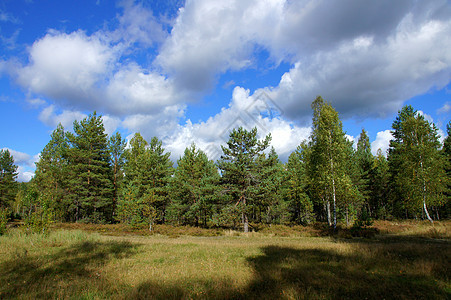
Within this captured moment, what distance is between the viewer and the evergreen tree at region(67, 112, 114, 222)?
33375 millimetres

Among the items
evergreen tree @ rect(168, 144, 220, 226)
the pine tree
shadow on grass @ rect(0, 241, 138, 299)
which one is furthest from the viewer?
the pine tree

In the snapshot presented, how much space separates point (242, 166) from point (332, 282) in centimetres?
1865

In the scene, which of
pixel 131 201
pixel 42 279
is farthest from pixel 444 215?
pixel 42 279

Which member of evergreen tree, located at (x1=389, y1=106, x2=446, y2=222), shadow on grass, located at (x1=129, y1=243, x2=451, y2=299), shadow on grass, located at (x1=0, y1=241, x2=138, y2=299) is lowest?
shadow on grass, located at (x1=0, y1=241, x2=138, y2=299)

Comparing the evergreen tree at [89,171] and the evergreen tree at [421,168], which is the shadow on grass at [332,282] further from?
the evergreen tree at [89,171]

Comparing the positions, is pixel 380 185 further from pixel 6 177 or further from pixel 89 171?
pixel 6 177

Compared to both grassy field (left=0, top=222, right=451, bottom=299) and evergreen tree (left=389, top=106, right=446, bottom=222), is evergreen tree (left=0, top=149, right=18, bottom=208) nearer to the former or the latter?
grassy field (left=0, top=222, right=451, bottom=299)

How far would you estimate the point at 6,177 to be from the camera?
49062 millimetres

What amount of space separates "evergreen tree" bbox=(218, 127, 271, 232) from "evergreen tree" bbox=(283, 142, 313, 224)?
350 inches

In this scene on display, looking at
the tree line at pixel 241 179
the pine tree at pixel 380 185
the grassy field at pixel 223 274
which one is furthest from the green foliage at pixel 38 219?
the pine tree at pixel 380 185

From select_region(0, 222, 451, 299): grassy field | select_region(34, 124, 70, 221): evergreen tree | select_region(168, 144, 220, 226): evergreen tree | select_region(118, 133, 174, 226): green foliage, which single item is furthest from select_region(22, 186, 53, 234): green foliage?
select_region(34, 124, 70, 221): evergreen tree

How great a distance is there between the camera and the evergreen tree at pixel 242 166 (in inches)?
998

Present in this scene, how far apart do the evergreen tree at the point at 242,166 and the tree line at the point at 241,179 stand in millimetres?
117

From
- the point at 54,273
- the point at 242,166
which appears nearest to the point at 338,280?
the point at 54,273
